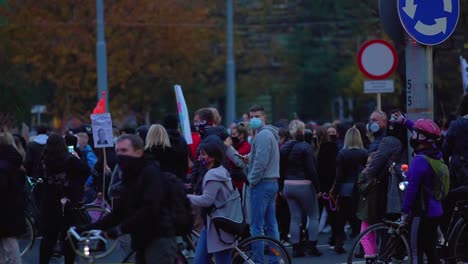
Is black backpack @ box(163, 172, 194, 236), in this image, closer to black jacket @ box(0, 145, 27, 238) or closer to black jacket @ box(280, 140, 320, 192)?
black jacket @ box(0, 145, 27, 238)

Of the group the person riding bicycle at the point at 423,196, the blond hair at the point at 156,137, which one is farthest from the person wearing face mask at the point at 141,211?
the blond hair at the point at 156,137

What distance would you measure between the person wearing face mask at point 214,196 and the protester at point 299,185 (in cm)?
427

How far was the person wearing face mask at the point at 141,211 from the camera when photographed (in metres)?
8.80

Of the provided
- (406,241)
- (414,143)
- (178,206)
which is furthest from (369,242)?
(178,206)

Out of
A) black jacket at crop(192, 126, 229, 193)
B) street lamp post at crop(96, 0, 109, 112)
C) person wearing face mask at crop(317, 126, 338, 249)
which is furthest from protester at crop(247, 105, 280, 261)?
street lamp post at crop(96, 0, 109, 112)

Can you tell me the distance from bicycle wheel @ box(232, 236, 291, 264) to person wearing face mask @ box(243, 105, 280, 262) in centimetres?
134

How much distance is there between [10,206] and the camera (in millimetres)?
11320

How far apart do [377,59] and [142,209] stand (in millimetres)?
9004

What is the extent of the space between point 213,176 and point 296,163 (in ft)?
14.9

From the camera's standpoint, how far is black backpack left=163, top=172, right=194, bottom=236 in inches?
356

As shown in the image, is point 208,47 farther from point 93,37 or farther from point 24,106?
point 24,106

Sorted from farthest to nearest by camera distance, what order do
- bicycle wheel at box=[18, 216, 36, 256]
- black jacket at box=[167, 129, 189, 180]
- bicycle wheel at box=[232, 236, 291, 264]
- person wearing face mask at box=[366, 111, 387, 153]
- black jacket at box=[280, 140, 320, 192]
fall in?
bicycle wheel at box=[18, 216, 36, 256]
black jacket at box=[280, 140, 320, 192]
black jacket at box=[167, 129, 189, 180]
person wearing face mask at box=[366, 111, 387, 153]
bicycle wheel at box=[232, 236, 291, 264]

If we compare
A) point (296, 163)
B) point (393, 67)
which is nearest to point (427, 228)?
point (296, 163)

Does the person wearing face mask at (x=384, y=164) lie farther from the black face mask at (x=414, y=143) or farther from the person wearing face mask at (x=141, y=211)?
the person wearing face mask at (x=141, y=211)
